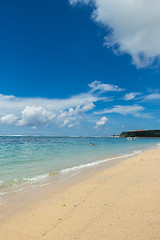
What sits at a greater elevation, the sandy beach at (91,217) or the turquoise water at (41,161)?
the sandy beach at (91,217)

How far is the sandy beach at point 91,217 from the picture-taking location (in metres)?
3.74

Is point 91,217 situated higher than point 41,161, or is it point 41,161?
point 91,217

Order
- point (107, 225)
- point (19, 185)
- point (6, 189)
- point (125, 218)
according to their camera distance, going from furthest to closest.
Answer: point (19, 185) → point (6, 189) → point (125, 218) → point (107, 225)

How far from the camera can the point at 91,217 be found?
14.9ft

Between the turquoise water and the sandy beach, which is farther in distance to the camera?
the turquoise water

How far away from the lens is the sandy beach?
3741 mm

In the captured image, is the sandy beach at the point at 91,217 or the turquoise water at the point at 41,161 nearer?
the sandy beach at the point at 91,217

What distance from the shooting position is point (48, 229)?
407 centimetres

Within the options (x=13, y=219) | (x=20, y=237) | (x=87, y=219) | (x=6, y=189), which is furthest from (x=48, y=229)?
(x=6, y=189)

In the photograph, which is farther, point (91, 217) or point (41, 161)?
point (41, 161)

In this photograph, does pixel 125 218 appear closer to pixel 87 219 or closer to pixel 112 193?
pixel 87 219

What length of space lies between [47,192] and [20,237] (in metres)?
3.32

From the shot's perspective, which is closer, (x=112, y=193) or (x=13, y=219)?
(x=13, y=219)

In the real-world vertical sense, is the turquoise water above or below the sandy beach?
below
